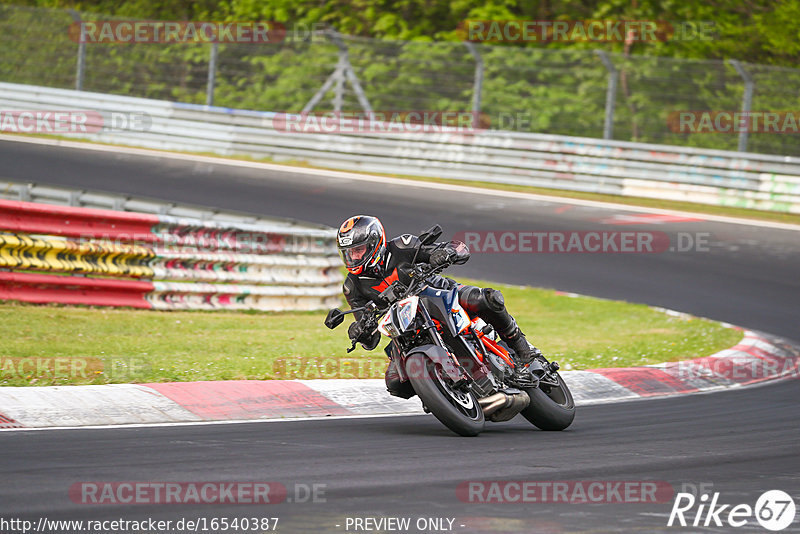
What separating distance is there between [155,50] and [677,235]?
1346 cm

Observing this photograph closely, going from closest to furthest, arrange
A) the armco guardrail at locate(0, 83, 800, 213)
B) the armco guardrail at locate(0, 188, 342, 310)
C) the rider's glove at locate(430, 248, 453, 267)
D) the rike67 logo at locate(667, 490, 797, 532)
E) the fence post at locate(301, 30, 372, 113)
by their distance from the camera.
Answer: the rike67 logo at locate(667, 490, 797, 532) < the rider's glove at locate(430, 248, 453, 267) < the armco guardrail at locate(0, 188, 342, 310) < the armco guardrail at locate(0, 83, 800, 213) < the fence post at locate(301, 30, 372, 113)

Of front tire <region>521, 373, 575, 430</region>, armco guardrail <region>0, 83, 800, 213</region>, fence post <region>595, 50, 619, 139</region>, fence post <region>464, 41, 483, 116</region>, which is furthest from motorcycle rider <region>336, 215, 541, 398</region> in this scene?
fence post <region>464, 41, 483, 116</region>

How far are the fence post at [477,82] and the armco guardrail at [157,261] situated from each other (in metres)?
10.1

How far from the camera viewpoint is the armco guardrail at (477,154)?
69.3 ft

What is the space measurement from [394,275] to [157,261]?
5.34 metres

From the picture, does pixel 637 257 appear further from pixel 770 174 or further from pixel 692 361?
pixel 692 361

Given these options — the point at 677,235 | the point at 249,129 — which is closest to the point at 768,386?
the point at 677,235

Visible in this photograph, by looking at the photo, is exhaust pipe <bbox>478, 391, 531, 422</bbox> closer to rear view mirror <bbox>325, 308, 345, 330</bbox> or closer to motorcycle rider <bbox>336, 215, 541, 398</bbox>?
motorcycle rider <bbox>336, 215, 541, 398</bbox>

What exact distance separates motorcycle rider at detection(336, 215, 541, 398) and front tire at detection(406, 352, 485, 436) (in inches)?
18.7

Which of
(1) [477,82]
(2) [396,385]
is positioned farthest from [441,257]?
(1) [477,82]

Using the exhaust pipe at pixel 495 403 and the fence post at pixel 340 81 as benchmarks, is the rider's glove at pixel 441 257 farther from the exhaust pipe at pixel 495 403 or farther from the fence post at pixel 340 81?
the fence post at pixel 340 81

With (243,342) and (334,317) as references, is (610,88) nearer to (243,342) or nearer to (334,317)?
(243,342)

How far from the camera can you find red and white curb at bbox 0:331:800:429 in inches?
286

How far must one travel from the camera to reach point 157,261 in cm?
1215
